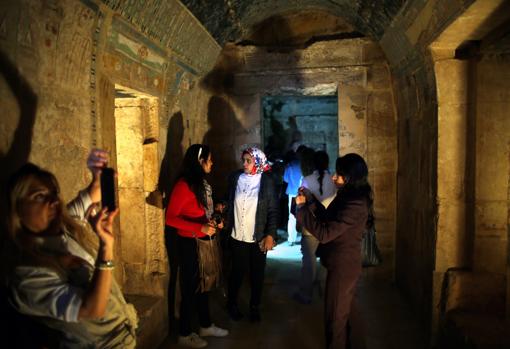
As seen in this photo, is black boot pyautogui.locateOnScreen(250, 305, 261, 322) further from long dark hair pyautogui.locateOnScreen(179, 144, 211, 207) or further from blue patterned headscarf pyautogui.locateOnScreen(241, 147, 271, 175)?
blue patterned headscarf pyautogui.locateOnScreen(241, 147, 271, 175)

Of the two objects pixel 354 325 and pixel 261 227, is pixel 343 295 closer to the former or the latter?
pixel 354 325

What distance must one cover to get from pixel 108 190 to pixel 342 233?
174cm

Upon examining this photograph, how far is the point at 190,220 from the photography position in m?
3.44

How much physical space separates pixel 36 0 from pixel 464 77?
3.40m

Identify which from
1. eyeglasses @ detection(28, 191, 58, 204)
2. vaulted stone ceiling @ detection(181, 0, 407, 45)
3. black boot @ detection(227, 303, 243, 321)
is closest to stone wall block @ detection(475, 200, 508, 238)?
vaulted stone ceiling @ detection(181, 0, 407, 45)

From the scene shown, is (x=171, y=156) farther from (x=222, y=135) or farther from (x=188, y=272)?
(x=222, y=135)

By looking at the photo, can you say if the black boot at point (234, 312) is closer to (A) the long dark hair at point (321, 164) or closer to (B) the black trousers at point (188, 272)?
(B) the black trousers at point (188, 272)

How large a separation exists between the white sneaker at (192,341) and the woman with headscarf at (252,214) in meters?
0.76

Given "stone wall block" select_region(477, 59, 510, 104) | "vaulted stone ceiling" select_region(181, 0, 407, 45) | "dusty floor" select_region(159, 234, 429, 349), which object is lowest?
"dusty floor" select_region(159, 234, 429, 349)

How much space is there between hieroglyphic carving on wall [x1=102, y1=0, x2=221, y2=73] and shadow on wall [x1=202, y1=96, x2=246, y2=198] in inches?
34.4

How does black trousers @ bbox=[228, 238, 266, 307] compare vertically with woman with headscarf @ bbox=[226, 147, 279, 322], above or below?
below

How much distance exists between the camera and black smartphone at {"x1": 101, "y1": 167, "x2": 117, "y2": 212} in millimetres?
1615

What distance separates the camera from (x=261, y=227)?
3820 millimetres

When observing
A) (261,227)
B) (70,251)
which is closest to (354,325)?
(261,227)
